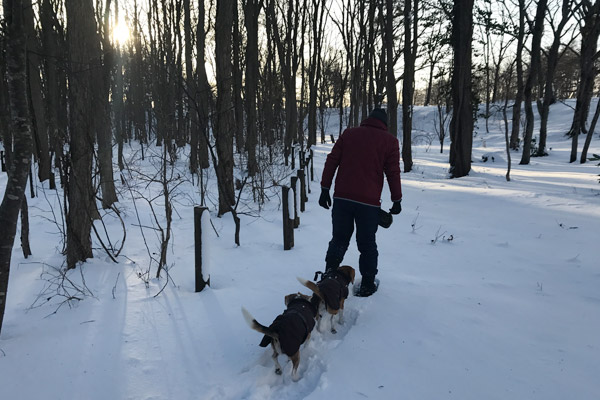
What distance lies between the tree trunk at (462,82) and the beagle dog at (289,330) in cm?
1106

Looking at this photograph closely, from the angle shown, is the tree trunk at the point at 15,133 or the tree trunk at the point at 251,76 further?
the tree trunk at the point at 251,76

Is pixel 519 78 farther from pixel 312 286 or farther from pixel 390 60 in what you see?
pixel 312 286

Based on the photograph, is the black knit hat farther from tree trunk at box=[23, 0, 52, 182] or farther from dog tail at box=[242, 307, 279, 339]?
tree trunk at box=[23, 0, 52, 182]

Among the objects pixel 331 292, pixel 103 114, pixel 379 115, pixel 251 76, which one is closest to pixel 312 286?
pixel 331 292

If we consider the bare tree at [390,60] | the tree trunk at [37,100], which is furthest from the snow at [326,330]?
the bare tree at [390,60]

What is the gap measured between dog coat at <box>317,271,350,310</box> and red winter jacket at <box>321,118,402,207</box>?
0.85 metres

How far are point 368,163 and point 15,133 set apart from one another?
2.92m

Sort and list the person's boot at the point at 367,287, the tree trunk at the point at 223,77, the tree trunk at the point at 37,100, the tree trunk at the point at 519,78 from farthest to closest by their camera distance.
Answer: the tree trunk at the point at 519,78 < the tree trunk at the point at 37,100 < the tree trunk at the point at 223,77 < the person's boot at the point at 367,287

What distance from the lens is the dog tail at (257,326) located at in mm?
2168

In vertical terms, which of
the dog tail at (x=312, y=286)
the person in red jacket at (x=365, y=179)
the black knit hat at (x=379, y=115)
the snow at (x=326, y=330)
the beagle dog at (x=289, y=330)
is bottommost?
the snow at (x=326, y=330)

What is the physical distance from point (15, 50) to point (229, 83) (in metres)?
4.96

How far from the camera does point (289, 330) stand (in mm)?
2244

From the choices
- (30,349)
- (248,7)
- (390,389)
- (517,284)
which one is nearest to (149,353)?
(30,349)

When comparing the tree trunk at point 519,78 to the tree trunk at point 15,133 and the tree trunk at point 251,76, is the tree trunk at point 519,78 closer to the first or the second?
the tree trunk at point 251,76
